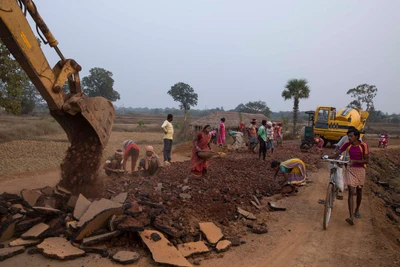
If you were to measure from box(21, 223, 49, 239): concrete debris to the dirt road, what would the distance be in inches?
11.6

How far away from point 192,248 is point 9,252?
7.99ft

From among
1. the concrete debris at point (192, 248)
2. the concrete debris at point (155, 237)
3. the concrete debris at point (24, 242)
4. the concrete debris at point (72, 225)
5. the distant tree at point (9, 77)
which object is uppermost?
the distant tree at point (9, 77)

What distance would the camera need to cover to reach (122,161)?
905cm

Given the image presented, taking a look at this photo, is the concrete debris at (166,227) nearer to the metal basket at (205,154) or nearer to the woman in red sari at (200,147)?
the metal basket at (205,154)

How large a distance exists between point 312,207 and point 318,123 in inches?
489

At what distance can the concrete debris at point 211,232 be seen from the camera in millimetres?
4878

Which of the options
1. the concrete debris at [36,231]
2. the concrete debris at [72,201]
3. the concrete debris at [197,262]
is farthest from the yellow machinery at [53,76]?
the concrete debris at [197,262]

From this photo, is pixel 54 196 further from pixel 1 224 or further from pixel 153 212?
pixel 153 212

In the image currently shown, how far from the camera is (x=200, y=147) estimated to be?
7945 mm

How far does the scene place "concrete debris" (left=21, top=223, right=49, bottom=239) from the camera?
14.6 ft

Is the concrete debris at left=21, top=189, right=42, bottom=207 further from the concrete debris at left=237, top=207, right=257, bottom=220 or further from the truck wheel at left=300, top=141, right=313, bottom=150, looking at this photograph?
the truck wheel at left=300, top=141, right=313, bottom=150

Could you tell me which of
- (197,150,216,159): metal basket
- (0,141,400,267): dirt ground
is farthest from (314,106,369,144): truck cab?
(197,150,216,159): metal basket

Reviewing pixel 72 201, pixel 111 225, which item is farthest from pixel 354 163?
A: pixel 72 201

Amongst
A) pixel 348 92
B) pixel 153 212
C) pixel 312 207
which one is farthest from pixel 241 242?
pixel 348 92
